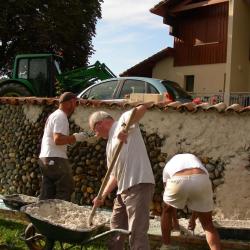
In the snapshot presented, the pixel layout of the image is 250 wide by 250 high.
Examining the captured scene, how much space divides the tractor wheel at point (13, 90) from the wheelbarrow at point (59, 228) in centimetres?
970

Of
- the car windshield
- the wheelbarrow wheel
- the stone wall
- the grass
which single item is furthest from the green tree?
the wheelbarrow wheel

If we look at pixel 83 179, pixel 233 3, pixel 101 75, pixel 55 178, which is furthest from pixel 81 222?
pixel 233 3

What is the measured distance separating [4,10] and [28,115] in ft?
68.6

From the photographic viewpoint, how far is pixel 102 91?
38.8 feet

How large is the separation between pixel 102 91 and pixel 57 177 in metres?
5.47

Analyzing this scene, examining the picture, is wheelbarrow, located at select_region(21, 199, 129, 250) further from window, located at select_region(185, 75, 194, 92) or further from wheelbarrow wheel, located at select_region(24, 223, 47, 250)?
window, located at select_region(185, 75, 194, 92)

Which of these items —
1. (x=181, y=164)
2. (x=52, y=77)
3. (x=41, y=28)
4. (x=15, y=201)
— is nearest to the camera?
(x=181, y=164)

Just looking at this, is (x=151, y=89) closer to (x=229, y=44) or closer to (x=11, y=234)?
(x=11, y=234)

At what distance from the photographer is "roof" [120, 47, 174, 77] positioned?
22.7m

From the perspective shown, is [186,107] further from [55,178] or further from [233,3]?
[233,3]

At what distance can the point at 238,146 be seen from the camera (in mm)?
7258

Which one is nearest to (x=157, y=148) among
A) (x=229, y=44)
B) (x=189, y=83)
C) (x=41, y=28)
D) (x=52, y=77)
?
(x=52, y=77)

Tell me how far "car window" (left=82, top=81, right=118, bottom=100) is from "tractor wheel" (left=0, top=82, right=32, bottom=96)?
146 inches

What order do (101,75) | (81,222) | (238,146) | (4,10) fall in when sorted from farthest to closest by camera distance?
(4,10)
(101,75)
(238,146)
(81,222)
